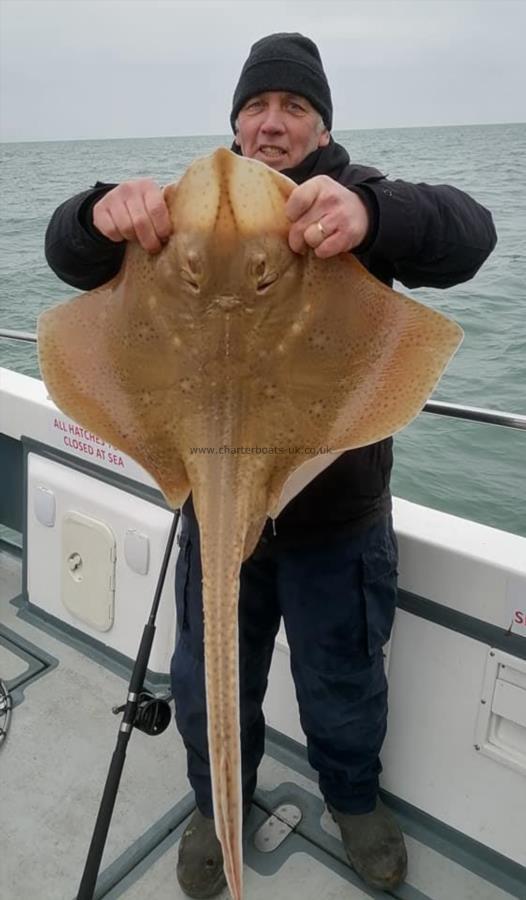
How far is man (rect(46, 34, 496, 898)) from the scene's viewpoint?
1.75m

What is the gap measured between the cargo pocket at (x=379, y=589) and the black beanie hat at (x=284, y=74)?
128cm

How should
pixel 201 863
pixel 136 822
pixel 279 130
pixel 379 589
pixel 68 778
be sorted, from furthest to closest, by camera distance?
pixel 68 778
pixel 136 822
pixel 201 863
pixel 379 589
pixel 279 130

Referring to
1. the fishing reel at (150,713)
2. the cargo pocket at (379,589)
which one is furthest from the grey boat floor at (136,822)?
the cargo pocket at (379,589)

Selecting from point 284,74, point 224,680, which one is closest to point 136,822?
point 224,680

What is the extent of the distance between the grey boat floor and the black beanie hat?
2.29 m

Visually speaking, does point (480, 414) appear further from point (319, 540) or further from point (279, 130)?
point (279, 130)

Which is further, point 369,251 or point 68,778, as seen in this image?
point 68,778

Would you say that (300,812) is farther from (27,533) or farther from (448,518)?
(27,533)

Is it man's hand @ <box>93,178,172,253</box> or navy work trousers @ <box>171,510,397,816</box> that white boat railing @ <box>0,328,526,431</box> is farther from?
man's hand @ <box>93,178,172,253</box>

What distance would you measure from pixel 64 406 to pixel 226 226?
1.84 ft

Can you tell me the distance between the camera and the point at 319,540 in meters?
2.18

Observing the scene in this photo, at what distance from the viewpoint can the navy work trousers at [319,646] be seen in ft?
7.36

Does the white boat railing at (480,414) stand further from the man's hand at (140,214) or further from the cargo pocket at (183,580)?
the man's hand at (140,214)

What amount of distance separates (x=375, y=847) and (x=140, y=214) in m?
2.08
